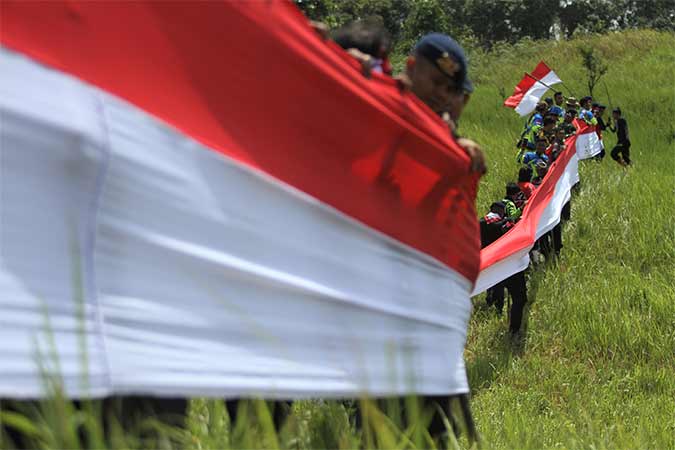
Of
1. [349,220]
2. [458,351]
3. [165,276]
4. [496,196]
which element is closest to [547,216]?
[496,196]

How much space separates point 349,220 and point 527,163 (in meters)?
6.67

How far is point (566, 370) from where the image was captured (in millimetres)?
6102

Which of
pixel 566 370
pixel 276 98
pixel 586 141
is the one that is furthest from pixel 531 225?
pixel 586 141

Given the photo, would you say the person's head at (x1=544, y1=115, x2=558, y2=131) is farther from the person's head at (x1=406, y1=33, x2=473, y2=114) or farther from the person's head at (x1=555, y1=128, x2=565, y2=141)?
the person's head at (x1=406, y1=33, x2=473, y2=114)

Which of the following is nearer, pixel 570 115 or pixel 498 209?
pixel 498 209

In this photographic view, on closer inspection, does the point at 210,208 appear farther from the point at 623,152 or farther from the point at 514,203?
the point at 623,152

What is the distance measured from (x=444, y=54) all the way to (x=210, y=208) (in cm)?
99

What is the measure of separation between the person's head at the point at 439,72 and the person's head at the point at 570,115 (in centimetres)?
937

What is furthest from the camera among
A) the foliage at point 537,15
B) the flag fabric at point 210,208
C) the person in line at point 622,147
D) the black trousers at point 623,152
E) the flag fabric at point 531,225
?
the foliage at point 537,15

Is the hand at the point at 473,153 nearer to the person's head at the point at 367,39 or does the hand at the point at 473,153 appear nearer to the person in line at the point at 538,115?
the person's head at the point at 367,39

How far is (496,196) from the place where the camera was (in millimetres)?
10602

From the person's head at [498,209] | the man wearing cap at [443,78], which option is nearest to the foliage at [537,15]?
the person's head at [498,209]

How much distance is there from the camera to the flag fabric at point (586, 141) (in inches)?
459

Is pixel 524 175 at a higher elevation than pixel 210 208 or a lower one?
higher
